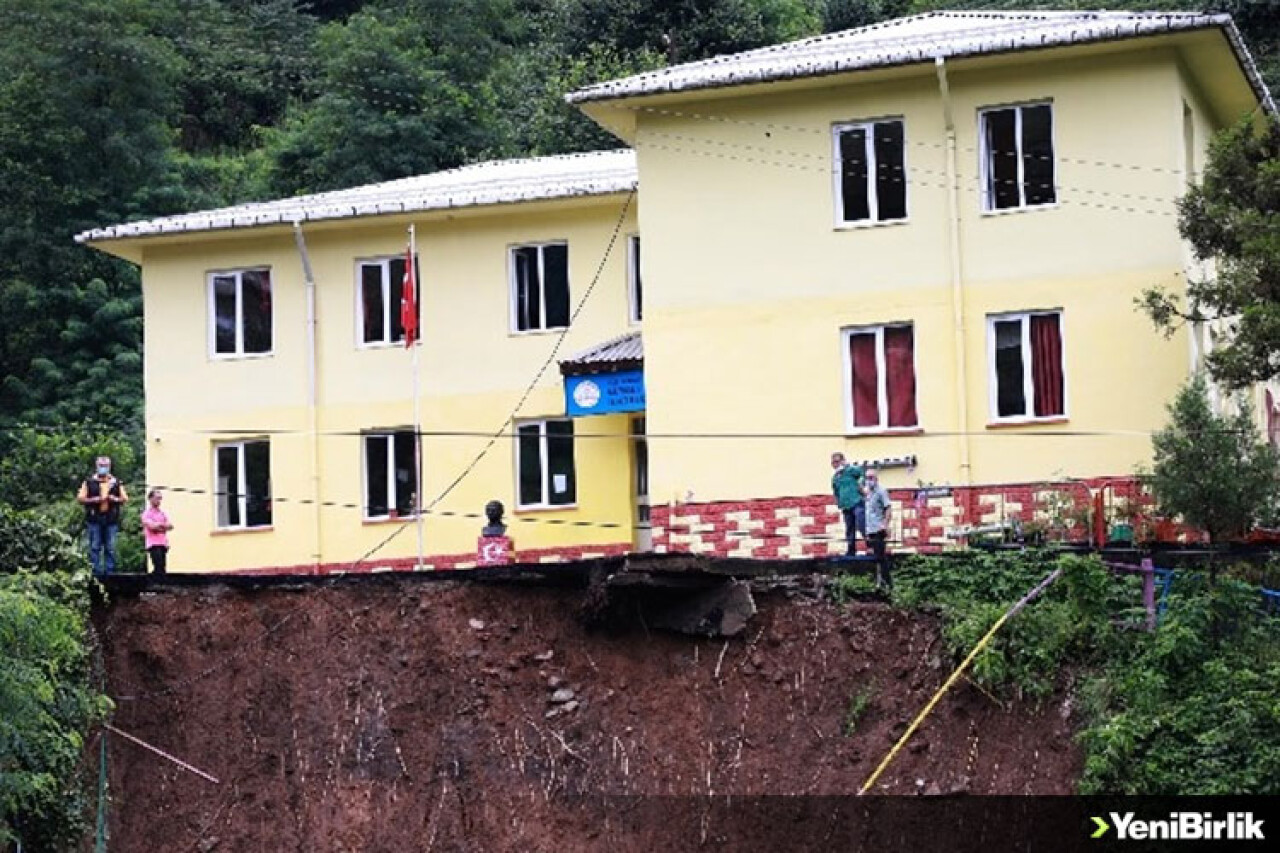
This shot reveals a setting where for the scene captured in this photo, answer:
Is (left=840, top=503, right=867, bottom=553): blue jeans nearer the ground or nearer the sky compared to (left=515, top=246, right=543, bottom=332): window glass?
nearer the ground

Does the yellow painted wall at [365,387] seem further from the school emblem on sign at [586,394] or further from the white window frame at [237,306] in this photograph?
the school emblem on sign at [586,394]

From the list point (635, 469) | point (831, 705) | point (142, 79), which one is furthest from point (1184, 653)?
point (142, 79)

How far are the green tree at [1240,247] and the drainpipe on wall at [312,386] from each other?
13190 mm

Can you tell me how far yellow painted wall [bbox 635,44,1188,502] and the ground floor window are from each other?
3.56 meters

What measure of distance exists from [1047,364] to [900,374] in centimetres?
189

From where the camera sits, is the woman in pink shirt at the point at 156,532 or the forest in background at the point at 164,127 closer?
the woman in pink shirt at the point at 156,532

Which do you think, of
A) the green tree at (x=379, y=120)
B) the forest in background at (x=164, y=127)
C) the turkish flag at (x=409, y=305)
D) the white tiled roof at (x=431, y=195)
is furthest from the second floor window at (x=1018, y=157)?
the green tree at (x=379, y=120)

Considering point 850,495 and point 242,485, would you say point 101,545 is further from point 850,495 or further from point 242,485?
point 850,495

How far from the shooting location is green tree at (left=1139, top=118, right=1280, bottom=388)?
103ft

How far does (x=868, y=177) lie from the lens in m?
36.2

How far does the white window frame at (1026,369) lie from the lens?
34.8 metres

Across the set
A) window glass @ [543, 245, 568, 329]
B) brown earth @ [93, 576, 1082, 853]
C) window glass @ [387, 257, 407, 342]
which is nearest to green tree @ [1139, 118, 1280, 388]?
brown earth @ [93, 576, 1082, 853]

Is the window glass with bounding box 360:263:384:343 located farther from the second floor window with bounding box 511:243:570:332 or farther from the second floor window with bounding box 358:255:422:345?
the second floor window with bounding box 511:243:570:332

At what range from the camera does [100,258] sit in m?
61.7
